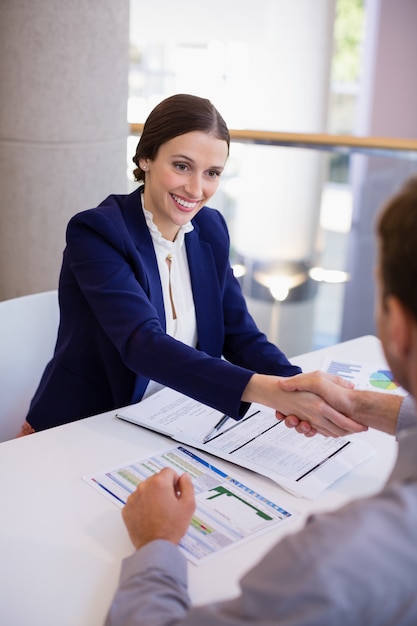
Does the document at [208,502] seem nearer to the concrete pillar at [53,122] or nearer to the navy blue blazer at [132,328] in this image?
the navy blue blazer at [132,328]

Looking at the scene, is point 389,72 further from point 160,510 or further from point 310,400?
point 160,510

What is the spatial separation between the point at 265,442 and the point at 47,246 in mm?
1612

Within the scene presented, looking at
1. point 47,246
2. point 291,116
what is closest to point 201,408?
point 47,246

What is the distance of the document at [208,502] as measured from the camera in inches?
51.6

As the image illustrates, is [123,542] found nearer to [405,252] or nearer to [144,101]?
[405,252]

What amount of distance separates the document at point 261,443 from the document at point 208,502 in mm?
59

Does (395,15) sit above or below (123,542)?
above

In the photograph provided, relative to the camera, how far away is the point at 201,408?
72.2 inches

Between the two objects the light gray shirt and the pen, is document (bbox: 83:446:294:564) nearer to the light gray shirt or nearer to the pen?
the pen

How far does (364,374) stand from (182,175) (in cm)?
70

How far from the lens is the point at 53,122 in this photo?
286 cm

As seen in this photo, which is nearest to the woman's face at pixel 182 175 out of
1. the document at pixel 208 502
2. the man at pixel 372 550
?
the document at pixel 208 502

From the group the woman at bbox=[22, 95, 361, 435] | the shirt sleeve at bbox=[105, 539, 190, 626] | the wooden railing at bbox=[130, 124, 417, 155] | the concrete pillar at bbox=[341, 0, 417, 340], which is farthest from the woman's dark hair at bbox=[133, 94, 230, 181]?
the concrete pillar at bbox=[341, 0, 417, 340]

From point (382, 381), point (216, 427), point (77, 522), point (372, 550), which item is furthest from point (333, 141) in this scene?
point (372, 550)
